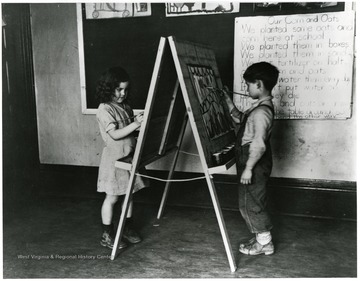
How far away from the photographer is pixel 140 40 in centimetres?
326

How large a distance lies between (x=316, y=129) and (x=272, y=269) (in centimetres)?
126

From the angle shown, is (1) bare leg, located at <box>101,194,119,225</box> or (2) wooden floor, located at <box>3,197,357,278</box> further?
(1) bare leg, located at <box>101,194,119,225</box>

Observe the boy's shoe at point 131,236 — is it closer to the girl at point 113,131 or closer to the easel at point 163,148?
the girl at point 113,131

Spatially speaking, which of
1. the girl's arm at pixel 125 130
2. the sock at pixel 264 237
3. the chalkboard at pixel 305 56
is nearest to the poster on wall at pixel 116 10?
the chalkboard at pixel 305 56

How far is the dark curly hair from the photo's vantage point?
7.89 ft

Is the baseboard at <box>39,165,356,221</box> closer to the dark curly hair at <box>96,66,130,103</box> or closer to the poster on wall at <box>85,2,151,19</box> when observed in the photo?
the dark curly hair at <box>96,66,130,103</box>

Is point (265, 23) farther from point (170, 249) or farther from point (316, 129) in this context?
point (170, 249)

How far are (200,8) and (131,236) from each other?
1880 millimetres

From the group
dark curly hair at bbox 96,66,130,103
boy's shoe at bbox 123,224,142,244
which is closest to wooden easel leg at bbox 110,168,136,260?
boy's shoe at bbox 123,224,142,244

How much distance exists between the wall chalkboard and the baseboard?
714 mm

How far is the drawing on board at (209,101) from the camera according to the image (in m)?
2.23

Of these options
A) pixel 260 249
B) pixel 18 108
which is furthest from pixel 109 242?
pixel 18 108

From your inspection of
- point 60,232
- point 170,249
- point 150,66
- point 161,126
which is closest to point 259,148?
point 161,126

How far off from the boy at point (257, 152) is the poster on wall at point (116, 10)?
1.33 metres
